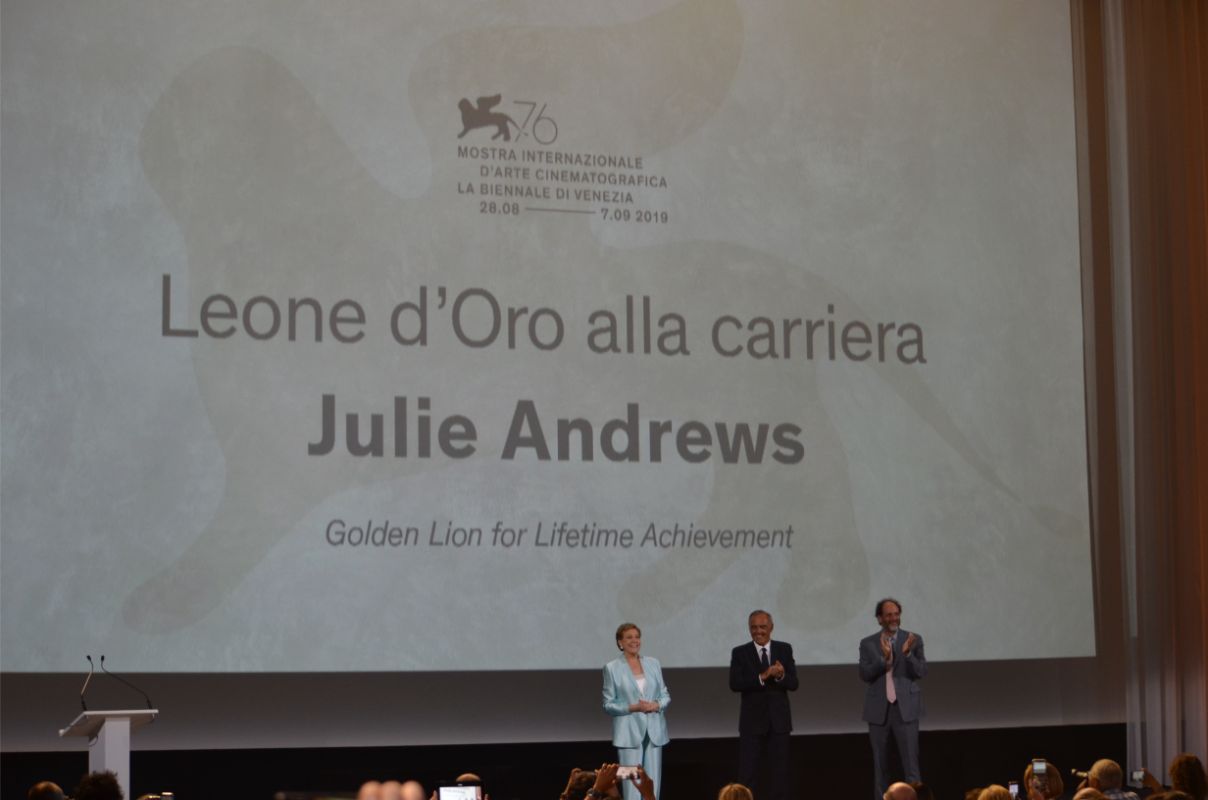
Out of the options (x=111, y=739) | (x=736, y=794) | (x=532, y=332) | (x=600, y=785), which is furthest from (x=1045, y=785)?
(x=532, y=332)

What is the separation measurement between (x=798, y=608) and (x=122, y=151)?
4463 millimetres

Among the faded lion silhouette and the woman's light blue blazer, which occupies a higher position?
the faded lion silhouette

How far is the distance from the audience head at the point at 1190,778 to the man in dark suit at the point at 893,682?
9.41 feet

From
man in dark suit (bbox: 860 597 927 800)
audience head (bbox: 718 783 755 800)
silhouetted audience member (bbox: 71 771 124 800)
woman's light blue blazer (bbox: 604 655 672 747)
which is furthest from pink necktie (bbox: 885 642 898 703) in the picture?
silhouetted audience member (bbox: 71 771 124 800)

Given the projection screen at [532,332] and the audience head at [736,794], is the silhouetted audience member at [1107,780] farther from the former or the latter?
→ the projection screen at [532,332]

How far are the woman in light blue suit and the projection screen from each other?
46 cm

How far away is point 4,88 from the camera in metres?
7.73

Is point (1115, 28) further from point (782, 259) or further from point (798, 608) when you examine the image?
point (798, 608)

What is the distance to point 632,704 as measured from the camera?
25.2ft

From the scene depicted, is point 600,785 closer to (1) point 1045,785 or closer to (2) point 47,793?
(1) point 1045,785

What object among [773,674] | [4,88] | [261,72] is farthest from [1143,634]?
[4,88]

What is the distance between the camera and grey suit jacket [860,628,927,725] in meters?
7.76

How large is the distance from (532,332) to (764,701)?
2.39 metres

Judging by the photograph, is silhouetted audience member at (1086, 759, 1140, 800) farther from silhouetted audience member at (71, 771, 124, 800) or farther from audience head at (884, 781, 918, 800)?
silhouetted audience member at (71, 771, 124, 800)
